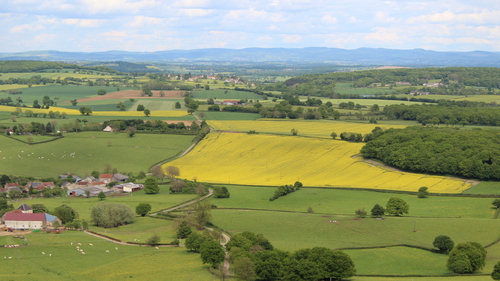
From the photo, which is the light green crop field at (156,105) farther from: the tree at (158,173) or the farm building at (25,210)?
the farm building at (25,210)

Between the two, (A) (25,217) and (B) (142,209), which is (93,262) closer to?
(A) (25,217)

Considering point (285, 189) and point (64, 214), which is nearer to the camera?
point (64, 214)

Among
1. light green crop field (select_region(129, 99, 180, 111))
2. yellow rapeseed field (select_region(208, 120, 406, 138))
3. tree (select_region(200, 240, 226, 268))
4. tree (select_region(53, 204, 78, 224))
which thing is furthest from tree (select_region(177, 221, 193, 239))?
light green crop field (select_region(129, 99, 180, 111))

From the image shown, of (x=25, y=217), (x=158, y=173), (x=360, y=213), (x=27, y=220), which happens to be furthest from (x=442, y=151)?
(x=25, y=217)

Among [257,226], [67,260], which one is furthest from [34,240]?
[257,226]

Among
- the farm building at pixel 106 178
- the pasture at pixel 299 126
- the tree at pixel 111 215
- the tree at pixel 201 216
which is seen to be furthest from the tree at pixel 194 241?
the pasture at pixel 299 126

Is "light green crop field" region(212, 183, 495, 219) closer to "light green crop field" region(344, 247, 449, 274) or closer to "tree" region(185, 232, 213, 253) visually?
"light green crop field" region(344, 247, 449, 274)

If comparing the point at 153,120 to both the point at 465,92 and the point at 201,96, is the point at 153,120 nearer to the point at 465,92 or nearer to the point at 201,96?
the point at 201,96
